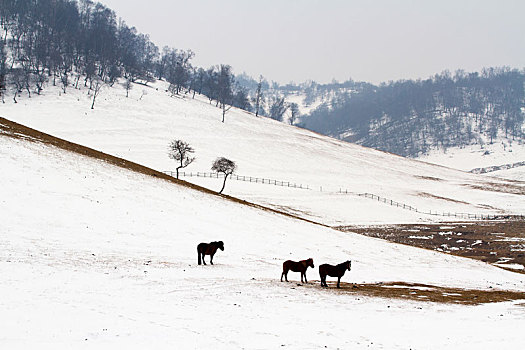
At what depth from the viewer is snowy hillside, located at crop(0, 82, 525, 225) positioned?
266ft

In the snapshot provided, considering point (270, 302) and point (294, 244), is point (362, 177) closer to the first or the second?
point (294, 244)

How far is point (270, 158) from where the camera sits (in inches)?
4525

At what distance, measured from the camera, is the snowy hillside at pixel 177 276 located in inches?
460

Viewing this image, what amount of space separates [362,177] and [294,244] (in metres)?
79.1

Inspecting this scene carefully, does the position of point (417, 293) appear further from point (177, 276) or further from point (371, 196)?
point (371, 196)

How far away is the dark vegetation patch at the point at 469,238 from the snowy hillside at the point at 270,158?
8530 mm

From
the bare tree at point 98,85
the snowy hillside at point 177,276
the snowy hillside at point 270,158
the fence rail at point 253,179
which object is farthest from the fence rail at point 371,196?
the bare tree at point 98,85

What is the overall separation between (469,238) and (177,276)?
159 ft

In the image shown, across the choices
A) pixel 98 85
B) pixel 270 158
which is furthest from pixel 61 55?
pixel 270 158

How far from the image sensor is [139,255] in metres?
24.3

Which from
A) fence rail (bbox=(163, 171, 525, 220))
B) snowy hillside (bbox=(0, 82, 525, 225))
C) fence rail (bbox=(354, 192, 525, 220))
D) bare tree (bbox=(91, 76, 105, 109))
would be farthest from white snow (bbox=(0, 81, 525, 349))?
bare tree (bbox=(91, 76, 105, 109))

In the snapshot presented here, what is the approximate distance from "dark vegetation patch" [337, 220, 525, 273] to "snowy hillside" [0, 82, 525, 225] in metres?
8.53

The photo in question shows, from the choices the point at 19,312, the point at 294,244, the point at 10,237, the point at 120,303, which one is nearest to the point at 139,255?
the point at 10,237

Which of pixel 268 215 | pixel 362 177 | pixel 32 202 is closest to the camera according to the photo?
pixel 32 202
